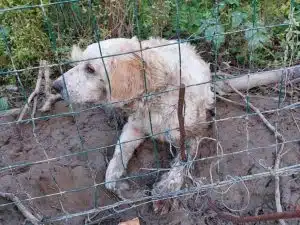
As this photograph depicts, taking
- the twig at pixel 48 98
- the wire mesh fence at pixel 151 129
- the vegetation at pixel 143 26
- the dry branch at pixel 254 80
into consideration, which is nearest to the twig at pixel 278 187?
the wire mesh fence at pixel 151 129

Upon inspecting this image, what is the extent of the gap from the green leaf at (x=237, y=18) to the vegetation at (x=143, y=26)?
0.01m

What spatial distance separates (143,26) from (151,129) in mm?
1452

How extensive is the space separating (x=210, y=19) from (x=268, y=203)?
1.41m

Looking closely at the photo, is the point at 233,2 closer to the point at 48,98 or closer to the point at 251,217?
the point at 48,98

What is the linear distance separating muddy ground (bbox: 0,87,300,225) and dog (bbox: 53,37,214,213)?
0.11 metres

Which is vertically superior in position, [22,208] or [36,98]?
[36,98]

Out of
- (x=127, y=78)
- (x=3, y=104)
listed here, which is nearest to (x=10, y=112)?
(x=3, y=104)

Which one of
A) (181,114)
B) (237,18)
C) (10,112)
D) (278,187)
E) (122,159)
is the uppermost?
(237,18)

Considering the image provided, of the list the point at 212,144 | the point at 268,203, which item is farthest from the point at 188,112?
the point at 268,203

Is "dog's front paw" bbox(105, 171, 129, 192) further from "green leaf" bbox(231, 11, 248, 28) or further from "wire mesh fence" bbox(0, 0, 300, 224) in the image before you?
"green leaf" bbox(231, 11, 248, 28)

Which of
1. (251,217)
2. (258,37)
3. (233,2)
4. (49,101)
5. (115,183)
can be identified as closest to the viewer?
(251,217)

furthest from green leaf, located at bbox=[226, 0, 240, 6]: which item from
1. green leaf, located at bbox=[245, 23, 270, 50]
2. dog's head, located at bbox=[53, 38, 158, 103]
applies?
dog's head, located at bbox=[53, 38, 158, 103]

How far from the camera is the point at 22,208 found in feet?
7.56

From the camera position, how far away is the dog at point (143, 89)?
2.36 metres
